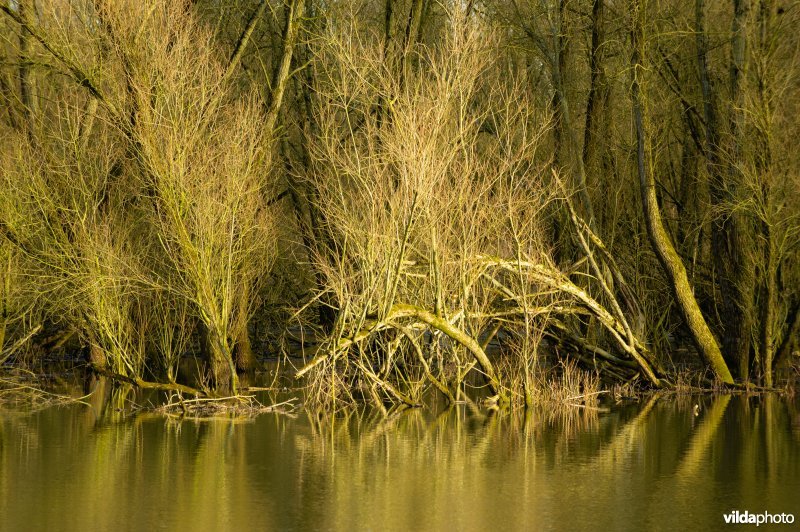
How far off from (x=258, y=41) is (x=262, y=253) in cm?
1050

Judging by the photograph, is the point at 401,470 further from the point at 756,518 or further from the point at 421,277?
the point at 421,277

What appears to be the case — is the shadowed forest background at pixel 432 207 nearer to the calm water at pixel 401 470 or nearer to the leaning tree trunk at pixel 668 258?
the leaning tree trunk at pixel 668 258

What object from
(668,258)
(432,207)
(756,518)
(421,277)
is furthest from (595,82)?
(756,518)

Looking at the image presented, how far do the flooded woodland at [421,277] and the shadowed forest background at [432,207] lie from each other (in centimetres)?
9

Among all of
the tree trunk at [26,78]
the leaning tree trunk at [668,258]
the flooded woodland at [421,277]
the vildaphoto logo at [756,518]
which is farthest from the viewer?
the tree trunk at [26,78]

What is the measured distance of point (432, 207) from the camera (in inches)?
741

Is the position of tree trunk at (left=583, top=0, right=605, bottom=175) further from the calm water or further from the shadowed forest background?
the calm water

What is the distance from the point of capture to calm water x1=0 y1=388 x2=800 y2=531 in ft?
37.0

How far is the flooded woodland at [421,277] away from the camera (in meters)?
13.9

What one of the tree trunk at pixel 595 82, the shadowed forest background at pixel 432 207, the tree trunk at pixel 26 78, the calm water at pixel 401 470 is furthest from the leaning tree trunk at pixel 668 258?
the tree trunk at pixel 26 78

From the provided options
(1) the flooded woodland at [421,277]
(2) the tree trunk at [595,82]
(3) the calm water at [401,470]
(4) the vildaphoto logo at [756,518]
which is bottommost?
(4) the vildaphoto logo at [756,518]

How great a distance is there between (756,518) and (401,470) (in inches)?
171

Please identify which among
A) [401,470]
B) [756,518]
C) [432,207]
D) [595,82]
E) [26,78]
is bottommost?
Result: [756,518]

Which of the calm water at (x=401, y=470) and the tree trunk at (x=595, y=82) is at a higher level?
the tree trunk at (x=595, y=82)
